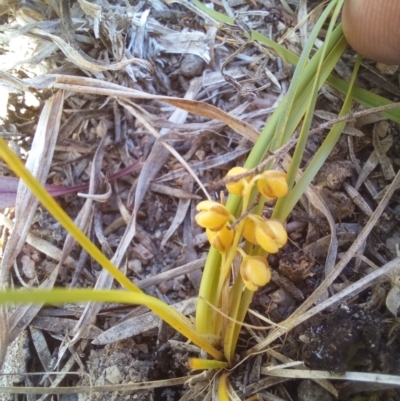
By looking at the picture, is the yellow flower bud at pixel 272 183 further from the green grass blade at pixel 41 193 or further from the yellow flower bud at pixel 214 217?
the green grass blade at pixel 41 193

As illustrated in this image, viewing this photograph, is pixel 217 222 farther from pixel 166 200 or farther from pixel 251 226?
pixel 166 200

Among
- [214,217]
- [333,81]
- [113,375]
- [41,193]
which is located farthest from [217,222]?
[333,81]

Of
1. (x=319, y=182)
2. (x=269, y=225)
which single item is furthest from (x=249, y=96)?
(x=269, y=225)

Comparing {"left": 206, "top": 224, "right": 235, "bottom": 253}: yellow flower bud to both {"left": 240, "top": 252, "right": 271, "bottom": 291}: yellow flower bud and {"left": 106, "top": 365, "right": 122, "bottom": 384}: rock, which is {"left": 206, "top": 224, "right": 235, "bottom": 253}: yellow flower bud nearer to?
{"left": 240, "top": 252, "right": 271, "bottom": 291}: yellow flower bud

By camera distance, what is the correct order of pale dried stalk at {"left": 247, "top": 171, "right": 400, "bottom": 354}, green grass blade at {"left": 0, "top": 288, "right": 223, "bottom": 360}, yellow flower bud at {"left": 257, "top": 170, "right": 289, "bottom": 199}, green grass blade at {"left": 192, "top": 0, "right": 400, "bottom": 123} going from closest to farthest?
green grass blade at {"left": 0, "top": 288, "right": 223, "bottom": 360} < yellow flower bud at {"left": 257, "top": 170, "right": 289, "bottom": 199} < pale dried stalk at {"left": 247, "top": 171, "right": 400, "bottom": 354} < green grass blade at {"left": 192, "top": 0, "right": 400, "bottom": 123}

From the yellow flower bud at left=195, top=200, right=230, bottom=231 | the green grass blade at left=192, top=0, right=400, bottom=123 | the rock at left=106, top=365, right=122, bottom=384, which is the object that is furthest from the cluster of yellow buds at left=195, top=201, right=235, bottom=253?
the green grass blade at left=192, top=0, right=400, bottom=123

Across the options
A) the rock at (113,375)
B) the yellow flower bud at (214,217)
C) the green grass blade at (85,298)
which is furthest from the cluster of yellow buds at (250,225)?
the rock at (113,375)
